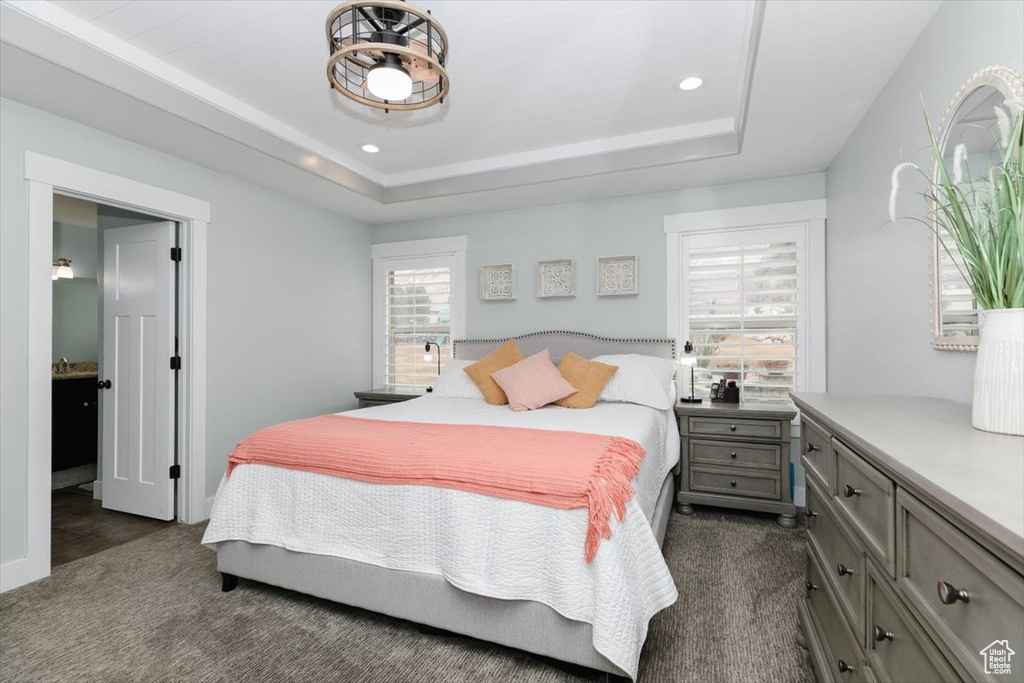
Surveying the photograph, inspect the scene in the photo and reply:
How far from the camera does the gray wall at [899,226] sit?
5.39ft

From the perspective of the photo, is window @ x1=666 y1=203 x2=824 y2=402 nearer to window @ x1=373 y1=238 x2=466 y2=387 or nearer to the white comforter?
the white comforter

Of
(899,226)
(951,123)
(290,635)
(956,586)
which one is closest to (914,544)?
(956,586)

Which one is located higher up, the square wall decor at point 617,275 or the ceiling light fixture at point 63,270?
the ceiling light fixture at point 63,270

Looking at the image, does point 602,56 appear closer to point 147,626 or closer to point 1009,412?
point 1009,412

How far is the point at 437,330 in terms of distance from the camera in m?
4.89

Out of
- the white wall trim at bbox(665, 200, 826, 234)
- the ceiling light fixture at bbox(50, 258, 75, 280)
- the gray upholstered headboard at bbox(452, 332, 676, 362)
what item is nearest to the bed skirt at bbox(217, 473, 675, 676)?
the gray upholstered headboard at bbox(452, 332, 676, 362)

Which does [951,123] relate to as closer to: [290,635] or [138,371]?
[290,635]

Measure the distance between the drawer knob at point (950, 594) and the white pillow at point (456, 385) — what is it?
3113 millimetres

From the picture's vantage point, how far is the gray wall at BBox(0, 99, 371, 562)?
250cm

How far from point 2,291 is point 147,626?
1822 mm

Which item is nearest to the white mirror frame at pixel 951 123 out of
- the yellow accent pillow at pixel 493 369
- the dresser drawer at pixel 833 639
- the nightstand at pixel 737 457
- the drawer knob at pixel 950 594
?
the dresser drawer at pixel 833 639

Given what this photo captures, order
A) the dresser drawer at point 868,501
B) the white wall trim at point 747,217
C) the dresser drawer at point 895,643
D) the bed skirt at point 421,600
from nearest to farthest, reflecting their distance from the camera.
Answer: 1. the dresser drawer at point 895,643
2. the dresser drawer at point 868,501
3. the bed skirt at point 421,600
4. the white wall trim at point 747,217

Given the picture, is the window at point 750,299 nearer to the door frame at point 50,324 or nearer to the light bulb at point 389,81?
the light bulb at point 389,81

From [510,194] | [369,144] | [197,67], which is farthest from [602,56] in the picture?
[197,67]
